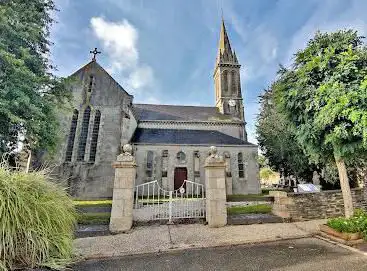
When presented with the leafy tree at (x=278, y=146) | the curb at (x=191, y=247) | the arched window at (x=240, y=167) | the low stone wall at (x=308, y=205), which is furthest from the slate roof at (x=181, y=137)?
the curb at (x=191, y=247)

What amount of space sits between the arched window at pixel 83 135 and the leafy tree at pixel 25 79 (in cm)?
778

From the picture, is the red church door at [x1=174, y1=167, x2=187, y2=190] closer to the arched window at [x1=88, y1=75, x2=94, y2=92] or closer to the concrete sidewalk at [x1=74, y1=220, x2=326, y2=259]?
the arched window at [x1=88, y1=75, x2=94, y2=92]

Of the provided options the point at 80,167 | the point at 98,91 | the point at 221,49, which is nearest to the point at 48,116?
the point at 80,167

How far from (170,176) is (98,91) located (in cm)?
1090

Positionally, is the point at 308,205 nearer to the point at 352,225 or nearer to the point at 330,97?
the point at 352,225

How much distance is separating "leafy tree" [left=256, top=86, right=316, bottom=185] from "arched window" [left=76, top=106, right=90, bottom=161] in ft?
53.4

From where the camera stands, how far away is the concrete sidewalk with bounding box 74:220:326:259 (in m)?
5.29

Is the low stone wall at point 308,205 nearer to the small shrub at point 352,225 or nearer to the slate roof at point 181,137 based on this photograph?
the small shrub at point 352,225

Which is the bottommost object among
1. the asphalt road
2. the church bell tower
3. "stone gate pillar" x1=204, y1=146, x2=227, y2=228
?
the asphalt road

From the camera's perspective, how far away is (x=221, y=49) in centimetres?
3553

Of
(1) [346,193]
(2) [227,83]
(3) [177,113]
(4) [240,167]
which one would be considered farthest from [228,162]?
(2) [227,83]

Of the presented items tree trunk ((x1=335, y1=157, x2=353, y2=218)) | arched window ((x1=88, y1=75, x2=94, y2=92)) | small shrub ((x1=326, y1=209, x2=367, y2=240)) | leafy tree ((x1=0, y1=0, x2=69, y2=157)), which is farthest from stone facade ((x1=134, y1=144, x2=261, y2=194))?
small shrub ((x1=326, y1=209, x2=367, y2=240))

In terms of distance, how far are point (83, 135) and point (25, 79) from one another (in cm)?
1058

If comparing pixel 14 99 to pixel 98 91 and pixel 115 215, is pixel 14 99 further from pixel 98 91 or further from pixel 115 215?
pixel 98 91
